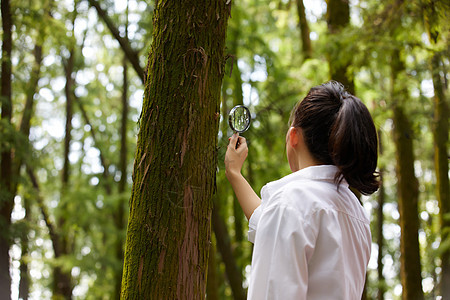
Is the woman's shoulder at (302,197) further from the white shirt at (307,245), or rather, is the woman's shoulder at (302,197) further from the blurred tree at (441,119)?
A: the blurred tree at (441,119)

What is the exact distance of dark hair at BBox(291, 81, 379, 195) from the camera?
1696 millimetres

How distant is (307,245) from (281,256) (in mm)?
94

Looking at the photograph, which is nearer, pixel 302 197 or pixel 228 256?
pixel 302 197

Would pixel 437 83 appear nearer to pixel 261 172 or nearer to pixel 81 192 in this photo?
pixel 261 172

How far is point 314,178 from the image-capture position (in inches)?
67.5

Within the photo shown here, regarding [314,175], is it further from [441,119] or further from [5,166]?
[441,119]

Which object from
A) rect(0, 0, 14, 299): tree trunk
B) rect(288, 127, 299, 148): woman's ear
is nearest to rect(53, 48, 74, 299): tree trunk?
rect(0, 0, 14, 299): tree trunk

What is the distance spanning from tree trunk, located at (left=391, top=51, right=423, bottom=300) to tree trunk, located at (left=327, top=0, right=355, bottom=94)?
1.64 metres

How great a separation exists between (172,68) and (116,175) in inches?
604

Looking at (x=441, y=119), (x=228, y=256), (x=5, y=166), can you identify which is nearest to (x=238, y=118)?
(x=228, y=256)

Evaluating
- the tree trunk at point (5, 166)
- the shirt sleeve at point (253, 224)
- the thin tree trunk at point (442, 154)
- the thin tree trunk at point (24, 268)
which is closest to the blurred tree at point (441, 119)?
the thin tree trunk at point (442, 154)

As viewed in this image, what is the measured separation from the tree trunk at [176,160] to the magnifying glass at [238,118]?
0.09 metres

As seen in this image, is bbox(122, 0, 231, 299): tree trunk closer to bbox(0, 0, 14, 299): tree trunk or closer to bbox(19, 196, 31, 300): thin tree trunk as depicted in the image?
bbox(0, 0, 14, 299): tree trunk

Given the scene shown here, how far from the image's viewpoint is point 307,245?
150cm
